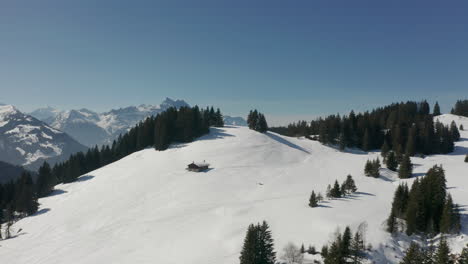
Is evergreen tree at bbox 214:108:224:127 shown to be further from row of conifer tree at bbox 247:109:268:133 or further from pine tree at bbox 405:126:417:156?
pine tree at bbox 405:126:417:156

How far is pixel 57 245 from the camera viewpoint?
41562mm

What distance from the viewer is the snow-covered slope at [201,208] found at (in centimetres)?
3644

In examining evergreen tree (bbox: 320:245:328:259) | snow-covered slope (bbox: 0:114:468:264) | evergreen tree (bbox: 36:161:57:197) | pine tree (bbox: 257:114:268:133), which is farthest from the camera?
pine tree (bbox: 257:114:268:133)

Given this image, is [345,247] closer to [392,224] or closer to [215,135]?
[392,224]

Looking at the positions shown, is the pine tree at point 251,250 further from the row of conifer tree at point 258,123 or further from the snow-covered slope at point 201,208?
the row of conifer tree at point 258,123

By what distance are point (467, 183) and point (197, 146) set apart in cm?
7575

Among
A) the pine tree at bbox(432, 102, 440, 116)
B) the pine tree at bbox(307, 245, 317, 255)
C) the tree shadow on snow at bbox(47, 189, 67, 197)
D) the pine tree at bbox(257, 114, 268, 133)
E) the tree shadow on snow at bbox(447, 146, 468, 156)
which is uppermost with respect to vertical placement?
the pine tree at bbox(432, 102, 440, 116)

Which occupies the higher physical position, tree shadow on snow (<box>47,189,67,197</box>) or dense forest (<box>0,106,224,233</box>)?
dense forest (<box>0,106,224,233</box>)

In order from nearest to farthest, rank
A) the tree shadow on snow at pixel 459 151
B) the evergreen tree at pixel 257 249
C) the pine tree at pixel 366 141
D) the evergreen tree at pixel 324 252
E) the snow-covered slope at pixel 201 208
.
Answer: the evergreen tree at pixel 257 249 < the evergreen tree at pixel 324 252 < the snow-covered slope at pixel 201 208 < the tree shadow on snow at pixel 459 151 < the pine tree at pixel 366 141

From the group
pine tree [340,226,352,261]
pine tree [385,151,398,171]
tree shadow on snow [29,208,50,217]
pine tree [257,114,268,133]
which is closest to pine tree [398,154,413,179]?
pine tree [385,151,398,171]

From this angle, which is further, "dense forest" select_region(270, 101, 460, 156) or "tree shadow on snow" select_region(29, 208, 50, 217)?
"dense forest" select_region(270, 101, 460, 156)

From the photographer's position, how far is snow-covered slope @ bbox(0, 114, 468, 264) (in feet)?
120

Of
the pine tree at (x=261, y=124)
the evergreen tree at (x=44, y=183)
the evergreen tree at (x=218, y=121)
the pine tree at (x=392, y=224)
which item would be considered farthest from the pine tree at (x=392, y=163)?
the evergreen tree at (x=44, y=183)

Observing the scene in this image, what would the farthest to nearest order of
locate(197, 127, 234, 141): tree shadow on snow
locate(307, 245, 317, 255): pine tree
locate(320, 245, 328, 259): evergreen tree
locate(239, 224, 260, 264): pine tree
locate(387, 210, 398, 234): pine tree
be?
locate(197, 127, 234, 141): tree shadow on snow
locate(387, 210, 398, 234): pine tree
locate(307, 245, 317, 255): pine tree
locate(320, 245, 328, 259): evergreen tree
locate(239, 224, 260, 264): pine tree
